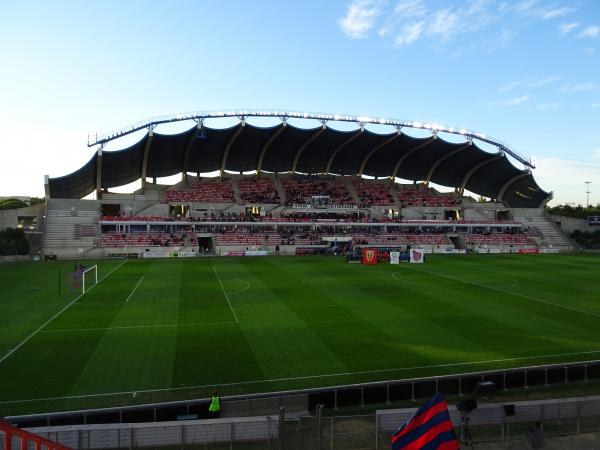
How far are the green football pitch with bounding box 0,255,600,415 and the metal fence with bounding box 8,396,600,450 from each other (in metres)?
4.33

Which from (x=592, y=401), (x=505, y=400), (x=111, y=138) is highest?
(x=111, y=138)

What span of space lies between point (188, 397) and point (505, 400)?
9.70 m

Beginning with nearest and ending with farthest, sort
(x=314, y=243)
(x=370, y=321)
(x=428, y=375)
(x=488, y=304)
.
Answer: (x=428, y=375) < (x=370, y=321) < (x=488, y=304) < (x=314, y=243)

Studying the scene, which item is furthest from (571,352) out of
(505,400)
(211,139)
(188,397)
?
(211,139)

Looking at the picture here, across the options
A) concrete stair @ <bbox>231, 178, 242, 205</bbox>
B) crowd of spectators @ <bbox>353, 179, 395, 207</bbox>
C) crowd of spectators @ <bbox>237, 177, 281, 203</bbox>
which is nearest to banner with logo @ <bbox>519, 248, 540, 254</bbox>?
crowd of spectators @ <bbox>353, 179, 395, 207</bbox>

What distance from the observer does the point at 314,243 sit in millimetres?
63625

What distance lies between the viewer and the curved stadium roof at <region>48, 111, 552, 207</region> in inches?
2653

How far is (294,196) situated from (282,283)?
143 ft

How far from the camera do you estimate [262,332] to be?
2062cm

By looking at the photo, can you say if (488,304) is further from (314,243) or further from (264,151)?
(264,151)

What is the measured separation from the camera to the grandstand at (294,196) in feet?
203

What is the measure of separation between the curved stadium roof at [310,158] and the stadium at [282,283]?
0.36 m

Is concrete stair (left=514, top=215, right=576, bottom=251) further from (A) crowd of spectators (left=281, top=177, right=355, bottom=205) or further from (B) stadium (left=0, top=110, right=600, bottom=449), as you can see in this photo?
(A) crowd of spectators (left=281, top=177, right=355, bottom=205)

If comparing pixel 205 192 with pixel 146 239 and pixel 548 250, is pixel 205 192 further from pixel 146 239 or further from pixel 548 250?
pixel 548 250
